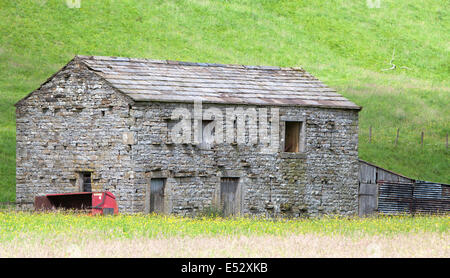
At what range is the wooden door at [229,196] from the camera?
2802cm

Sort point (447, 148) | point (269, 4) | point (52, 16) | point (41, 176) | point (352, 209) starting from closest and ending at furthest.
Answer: point (41, 176) < point (352, 209) < point (447, 148) < point (52, 16) < point (269, 4)

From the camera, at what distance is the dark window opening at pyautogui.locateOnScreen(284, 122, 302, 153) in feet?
96.7

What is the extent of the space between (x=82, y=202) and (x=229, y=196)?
16.0ft

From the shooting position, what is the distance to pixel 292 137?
29.5m

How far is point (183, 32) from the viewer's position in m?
69.8

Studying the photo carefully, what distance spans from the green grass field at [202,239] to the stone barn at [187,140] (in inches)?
141

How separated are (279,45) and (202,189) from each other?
1735 inches

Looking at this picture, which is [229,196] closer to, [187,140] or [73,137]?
[187,140]

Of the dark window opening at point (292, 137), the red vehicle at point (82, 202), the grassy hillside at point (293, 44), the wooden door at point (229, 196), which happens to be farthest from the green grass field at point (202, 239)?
the grassy hillside at point (293, 44)

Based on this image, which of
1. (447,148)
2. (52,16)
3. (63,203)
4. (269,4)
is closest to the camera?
(63,203)

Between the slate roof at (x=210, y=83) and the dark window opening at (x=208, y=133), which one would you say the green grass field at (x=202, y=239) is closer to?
the dark window opening at (x=208, y=133)

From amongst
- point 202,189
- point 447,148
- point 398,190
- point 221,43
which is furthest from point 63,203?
point 221,43

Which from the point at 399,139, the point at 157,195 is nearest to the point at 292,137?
the point at 157,195

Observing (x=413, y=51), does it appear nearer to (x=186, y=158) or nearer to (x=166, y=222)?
(x=186, y=158)
